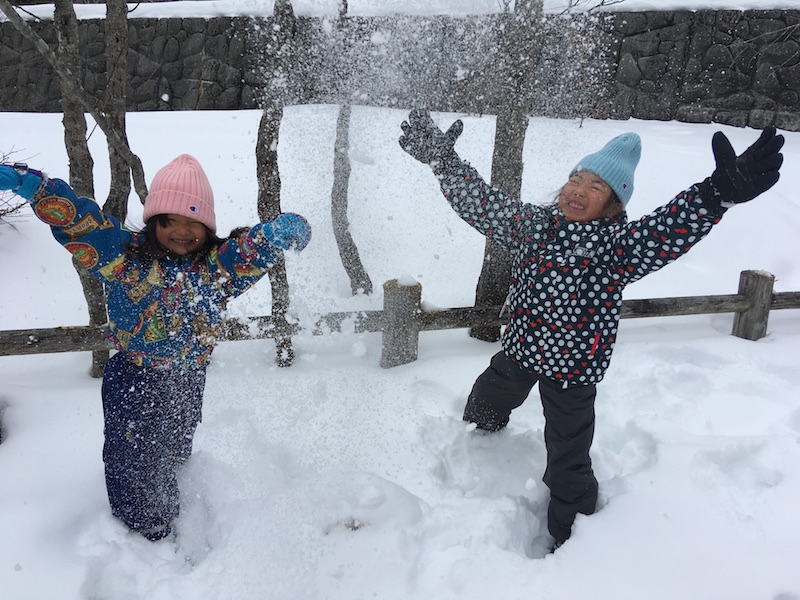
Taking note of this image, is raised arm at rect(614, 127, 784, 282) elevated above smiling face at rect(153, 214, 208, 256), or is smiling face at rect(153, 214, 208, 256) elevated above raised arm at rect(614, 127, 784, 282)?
raised arm at rect(614, 127, 784, 282)

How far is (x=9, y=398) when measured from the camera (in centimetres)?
261

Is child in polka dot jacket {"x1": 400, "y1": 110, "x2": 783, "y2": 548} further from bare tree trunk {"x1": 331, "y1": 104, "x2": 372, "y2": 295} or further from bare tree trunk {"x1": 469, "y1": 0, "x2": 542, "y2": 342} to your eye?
bare tree trunk {"x1": 331, "y1": 104, "x2": 372, "y2": 295}

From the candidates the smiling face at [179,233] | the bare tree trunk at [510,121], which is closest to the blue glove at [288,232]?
the smiling face at [179,233]

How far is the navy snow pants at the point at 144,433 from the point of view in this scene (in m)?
1.81

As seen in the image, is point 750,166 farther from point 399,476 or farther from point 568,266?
point 399,476

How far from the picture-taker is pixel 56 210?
156 centimetres

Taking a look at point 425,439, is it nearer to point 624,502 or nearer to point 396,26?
point 624,502

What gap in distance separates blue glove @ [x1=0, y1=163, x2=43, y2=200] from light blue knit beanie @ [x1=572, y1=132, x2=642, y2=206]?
5.67ft

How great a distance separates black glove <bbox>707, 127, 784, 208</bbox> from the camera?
1549mm

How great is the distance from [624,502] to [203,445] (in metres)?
1.77

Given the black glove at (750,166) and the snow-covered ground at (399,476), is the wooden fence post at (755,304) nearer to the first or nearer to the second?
the snow-covered ground at (399,476)

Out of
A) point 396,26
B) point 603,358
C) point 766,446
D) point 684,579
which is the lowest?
point 684,579

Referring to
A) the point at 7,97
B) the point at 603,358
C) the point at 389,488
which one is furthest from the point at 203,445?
the point at 7,97

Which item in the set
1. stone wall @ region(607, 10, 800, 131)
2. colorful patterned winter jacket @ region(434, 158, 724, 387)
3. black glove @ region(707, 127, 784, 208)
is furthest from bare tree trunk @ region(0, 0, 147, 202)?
stone wall @ region(607, 10, 800, 131)
